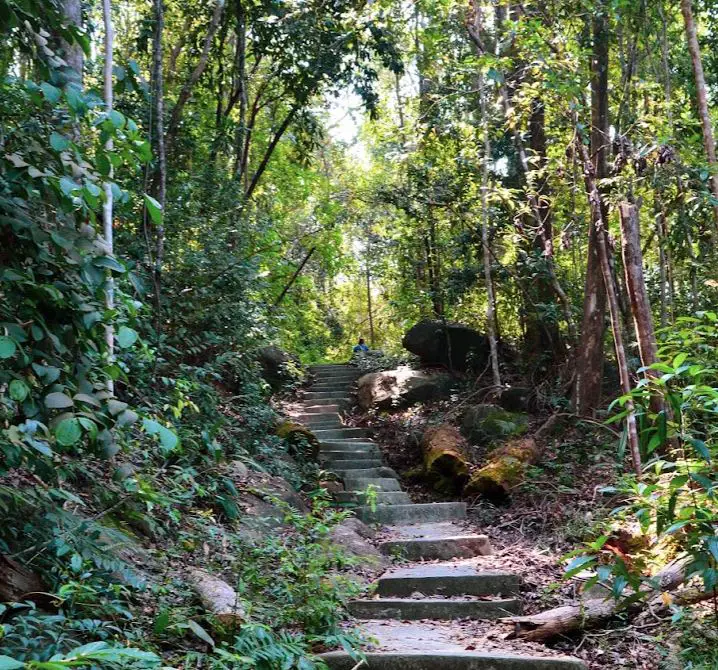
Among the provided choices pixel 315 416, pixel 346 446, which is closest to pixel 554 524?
pixel 346 446

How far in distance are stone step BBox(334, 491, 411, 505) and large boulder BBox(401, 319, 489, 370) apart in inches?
150

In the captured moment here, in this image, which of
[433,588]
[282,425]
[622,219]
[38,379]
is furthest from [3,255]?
[282,425]

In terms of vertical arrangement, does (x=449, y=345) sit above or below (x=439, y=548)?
above

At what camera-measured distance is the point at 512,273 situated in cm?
1034

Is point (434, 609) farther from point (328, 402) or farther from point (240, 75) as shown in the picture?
point (240, 75)

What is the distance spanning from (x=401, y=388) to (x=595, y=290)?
13.0 ft

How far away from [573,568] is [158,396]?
357cm

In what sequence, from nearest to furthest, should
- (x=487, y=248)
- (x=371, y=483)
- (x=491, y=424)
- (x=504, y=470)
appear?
(x=504, y=470)
(x=371, y=483)
(x=491, y=424)
(x=487, y=248)

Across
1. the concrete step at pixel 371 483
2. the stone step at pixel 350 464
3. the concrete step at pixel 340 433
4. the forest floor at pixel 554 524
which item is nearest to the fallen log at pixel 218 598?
the forest floor at pixel 554 524

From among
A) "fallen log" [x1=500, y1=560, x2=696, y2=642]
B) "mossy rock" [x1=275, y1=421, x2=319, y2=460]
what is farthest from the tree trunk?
"mossy rock" [x1=275, y1=421, x2=319, y2=460]

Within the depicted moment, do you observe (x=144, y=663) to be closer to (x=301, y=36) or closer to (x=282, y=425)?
(x=282, y=425)

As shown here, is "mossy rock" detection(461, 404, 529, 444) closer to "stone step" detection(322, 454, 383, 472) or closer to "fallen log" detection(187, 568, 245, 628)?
"stone step" detection(322, 454, 383, 472)

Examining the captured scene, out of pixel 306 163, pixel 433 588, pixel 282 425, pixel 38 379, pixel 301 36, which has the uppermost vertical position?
pixel 301 36

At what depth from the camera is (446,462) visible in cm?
852
